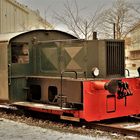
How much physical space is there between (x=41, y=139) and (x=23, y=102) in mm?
3437

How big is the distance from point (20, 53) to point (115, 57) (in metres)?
2.54

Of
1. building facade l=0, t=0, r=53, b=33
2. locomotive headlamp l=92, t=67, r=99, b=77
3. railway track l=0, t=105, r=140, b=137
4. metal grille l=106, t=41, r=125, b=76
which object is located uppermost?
building facade l=0, t=0, r=53, b=33

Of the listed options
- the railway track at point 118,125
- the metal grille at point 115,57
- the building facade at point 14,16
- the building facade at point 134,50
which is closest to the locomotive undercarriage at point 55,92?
the railway track at point 118,125

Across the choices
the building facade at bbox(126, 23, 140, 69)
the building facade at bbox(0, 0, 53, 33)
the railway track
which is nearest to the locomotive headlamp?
the railway track

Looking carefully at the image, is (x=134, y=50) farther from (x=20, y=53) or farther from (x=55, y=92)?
(x=55, y=92)

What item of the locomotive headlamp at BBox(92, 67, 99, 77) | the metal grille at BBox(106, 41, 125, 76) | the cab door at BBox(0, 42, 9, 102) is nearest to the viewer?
the locomotive headlamp at BBox(92, 67, 99, 77)

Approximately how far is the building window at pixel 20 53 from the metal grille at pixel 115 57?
2332 mm

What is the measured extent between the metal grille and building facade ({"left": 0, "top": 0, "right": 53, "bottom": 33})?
13874 millimetres

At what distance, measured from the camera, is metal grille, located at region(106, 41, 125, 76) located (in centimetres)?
1037

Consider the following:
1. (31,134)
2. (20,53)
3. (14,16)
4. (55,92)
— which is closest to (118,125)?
(55,92)

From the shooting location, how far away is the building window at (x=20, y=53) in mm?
11303

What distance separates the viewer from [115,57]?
10.5 metres

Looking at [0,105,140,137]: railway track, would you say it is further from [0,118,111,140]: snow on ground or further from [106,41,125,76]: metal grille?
[106,41,125,76]: metal grille

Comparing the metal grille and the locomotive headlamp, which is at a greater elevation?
the metal grille
